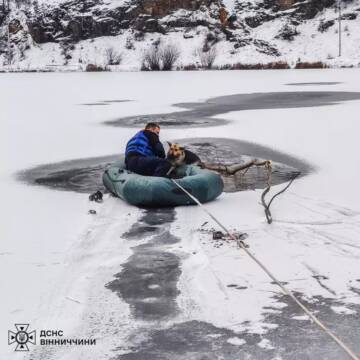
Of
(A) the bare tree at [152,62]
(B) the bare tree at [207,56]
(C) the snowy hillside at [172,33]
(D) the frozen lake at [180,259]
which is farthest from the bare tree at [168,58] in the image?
(D) the frozen lake at [180,259]

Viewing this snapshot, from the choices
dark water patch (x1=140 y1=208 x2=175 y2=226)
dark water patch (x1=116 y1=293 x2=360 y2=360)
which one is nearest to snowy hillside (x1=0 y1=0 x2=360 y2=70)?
dark water patch (x1=140 y1=208 x2=175 y2=226)

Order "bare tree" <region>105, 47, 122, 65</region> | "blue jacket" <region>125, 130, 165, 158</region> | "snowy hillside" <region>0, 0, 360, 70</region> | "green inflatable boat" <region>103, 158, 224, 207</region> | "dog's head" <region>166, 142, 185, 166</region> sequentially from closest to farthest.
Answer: "green inflatable boat" <region>103, 158, 224, 207</region>, "dog's head" <region>166, 142, 185, 166</region>, "blue jacket" <region>125, 130, 165, 158</region>, "snowy hillside" <region>0, 0, 360, 70</region>, "bare tree" <region>105, 47, 122, 65</region>

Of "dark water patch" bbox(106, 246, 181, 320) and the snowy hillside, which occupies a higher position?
the snowy hillside

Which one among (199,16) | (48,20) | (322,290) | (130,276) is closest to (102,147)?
(130,276)

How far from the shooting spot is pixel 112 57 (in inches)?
1742

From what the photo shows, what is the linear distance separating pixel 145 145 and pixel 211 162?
5.87 ft

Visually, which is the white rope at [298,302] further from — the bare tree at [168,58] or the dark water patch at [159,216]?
the bare tree at [168,58]

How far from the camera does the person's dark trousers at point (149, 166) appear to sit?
6965 millimetres

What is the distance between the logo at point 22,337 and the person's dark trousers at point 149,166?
3.63 meters

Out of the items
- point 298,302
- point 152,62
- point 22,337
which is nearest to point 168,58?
point 152,62

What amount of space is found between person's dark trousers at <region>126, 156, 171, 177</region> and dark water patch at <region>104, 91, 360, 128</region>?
5905mm

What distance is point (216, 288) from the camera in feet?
13.6

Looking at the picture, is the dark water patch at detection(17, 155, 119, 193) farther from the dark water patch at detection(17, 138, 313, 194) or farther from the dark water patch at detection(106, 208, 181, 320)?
the dark water patch at detection(106, 208, 181, 320)

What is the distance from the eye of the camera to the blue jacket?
24.5 ft
